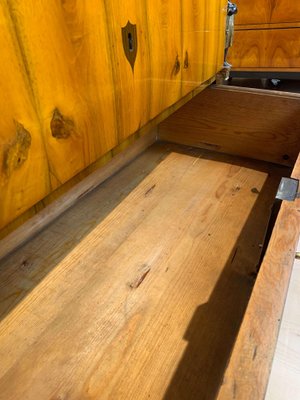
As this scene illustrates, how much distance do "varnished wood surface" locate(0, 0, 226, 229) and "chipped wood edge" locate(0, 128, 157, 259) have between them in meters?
0.22

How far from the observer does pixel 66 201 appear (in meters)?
0.83

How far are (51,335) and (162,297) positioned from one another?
8.0 inches

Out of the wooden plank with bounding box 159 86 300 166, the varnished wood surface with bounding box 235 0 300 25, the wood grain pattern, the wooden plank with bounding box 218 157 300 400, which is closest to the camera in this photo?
the wooden plank with bounding box 218 157 300 400

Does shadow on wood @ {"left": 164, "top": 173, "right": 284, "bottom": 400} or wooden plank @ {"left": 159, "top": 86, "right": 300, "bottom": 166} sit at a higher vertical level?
wooden plank @ {"left": 159, "top": 86, "right": 300, "bottom": 166}

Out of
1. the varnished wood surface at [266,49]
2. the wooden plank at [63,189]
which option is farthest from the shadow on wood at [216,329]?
the varnished wood surface at [266,49]

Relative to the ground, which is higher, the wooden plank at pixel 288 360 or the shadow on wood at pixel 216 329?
the wooden plank at pixel 288 360

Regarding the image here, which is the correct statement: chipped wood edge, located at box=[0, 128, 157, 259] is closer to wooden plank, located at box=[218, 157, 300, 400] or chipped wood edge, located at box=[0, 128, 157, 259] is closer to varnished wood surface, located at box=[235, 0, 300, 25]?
wooden plank, located at box=[218, 157, 300, 400]

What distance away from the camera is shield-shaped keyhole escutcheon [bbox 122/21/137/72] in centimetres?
46

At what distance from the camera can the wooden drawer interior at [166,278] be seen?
446 millimetres

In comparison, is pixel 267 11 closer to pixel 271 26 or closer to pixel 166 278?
pixel 271 26

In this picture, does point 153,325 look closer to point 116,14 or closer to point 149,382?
point 149,382

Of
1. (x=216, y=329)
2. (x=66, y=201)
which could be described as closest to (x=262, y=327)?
(x=216, y=329)

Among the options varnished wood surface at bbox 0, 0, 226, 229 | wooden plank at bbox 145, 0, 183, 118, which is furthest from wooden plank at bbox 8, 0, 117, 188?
wooden plank at bbox 145, 0, 183, 118

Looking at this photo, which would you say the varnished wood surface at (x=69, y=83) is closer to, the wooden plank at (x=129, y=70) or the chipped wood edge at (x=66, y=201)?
the wooden plank at (x=129, y=70)
